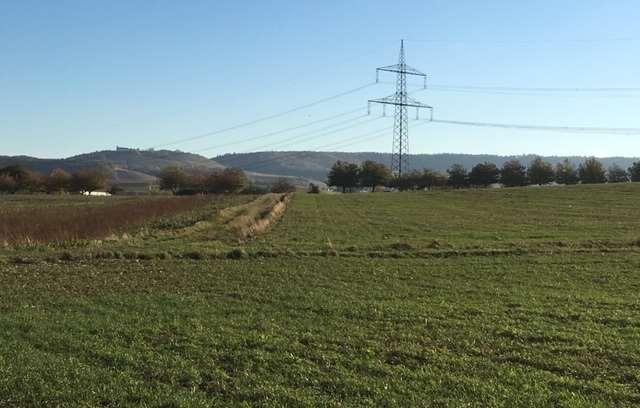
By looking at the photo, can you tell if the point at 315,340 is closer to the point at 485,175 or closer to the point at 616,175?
the point at 485,175

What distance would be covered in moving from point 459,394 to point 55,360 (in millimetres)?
5526

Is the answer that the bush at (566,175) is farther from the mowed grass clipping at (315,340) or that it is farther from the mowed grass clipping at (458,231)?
the mowed grass clipping at (315,340)

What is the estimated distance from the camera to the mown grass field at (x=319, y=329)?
26.9 feet

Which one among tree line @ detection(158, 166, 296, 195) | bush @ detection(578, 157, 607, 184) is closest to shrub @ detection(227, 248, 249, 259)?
tree line @ detection(158, 166, 296, 195)

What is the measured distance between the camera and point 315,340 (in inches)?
425

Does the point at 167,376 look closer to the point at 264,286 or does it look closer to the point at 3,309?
the point at 3,309

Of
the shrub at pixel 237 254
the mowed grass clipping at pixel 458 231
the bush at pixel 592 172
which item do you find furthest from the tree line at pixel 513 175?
the shrub at pixel 237 254

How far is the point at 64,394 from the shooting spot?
26.1 ft

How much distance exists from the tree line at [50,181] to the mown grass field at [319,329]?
469 ft

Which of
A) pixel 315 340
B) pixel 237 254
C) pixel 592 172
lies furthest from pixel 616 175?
pixel 315 340

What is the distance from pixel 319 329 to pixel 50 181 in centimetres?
16366

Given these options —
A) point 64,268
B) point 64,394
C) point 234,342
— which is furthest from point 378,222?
point 64,394

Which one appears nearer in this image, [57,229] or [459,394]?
[459,394]

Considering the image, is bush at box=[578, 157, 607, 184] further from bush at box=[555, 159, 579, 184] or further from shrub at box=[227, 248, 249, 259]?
shrub at box=[227, 248, 249, 259]
